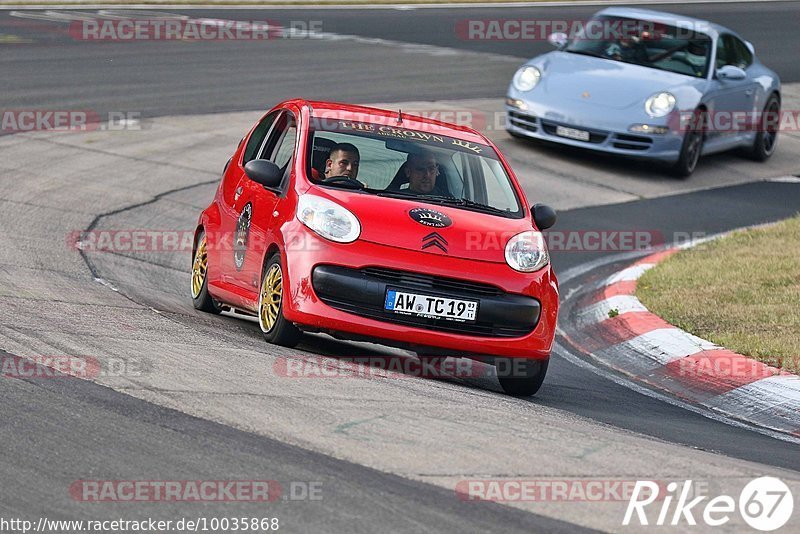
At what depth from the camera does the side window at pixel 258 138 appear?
9.21 m

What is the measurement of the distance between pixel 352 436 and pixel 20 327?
2.26 m

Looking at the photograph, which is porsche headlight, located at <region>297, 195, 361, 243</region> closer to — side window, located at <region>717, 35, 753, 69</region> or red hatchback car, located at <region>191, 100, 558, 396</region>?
red hatchback car, located at <region>191, 100, 558, 396</region>

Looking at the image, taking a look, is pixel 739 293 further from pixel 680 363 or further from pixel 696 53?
pixel 696 53

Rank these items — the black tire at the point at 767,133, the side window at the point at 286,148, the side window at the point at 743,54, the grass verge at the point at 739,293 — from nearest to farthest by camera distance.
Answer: the side window at the point at 286,148, the grass verge at the point at 739,293, the side window at the point at 743,54, the black tire at the point at 767,133

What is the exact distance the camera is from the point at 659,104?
15.7 m

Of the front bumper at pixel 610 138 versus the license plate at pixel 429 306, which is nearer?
the license plate at pixel 429 306

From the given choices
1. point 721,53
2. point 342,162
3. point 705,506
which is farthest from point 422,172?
point 721,53

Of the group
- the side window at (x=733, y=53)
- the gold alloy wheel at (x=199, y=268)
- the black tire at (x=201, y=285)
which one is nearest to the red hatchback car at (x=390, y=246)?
the black tire at (x=201, y=285)

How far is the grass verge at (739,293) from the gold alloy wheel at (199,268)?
3.24 meters

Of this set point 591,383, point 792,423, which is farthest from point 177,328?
point 792,423

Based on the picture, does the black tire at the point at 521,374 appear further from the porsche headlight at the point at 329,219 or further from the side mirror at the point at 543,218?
the porsche headlight at the point at 329,219

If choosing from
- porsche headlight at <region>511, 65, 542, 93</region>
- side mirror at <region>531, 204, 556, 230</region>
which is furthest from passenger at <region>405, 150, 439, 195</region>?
porsche headlight at <region>511, 65, 542, 93</region>

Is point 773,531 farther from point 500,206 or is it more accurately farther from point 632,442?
point 500,206

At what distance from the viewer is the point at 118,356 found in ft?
21.6
